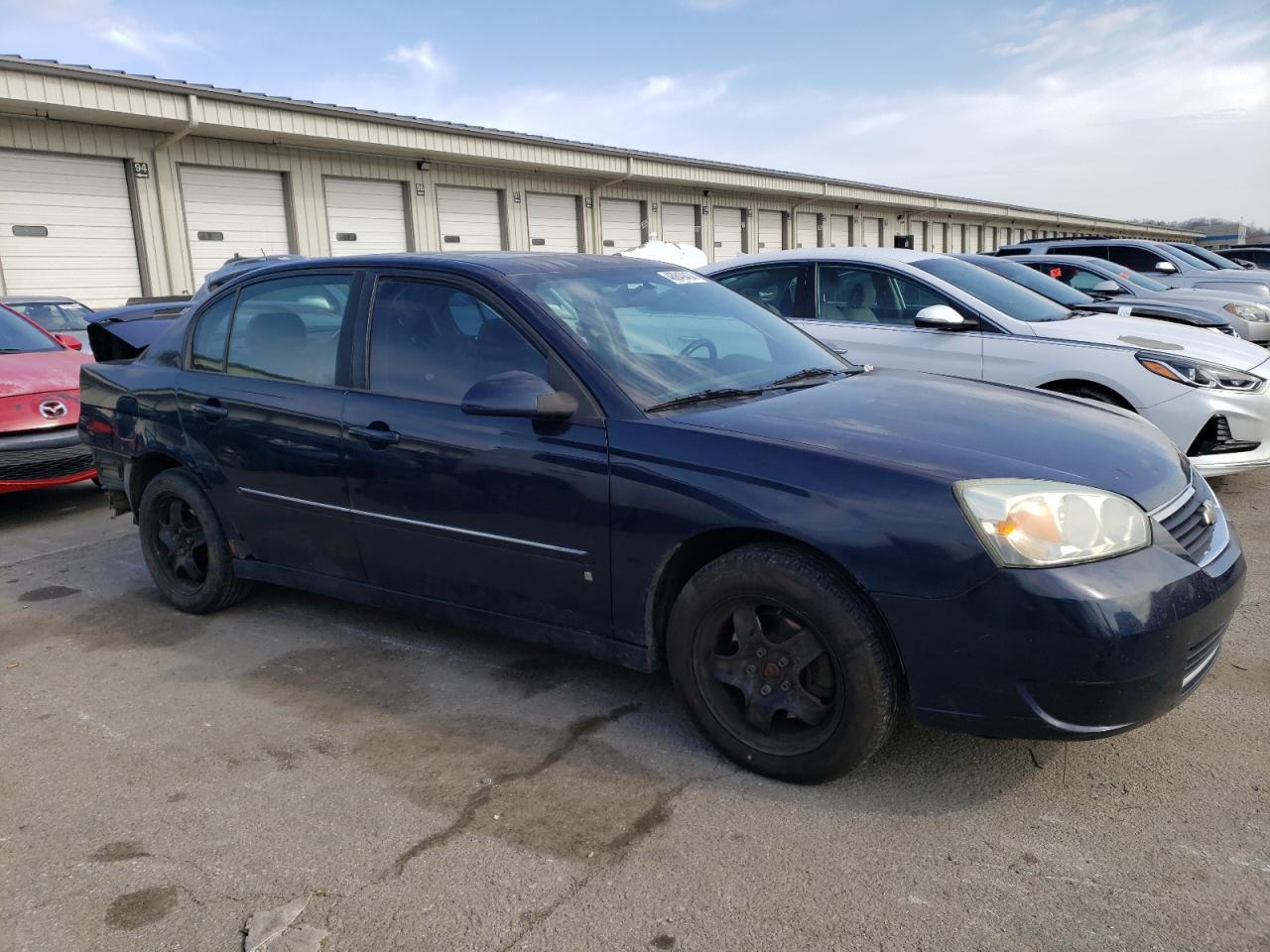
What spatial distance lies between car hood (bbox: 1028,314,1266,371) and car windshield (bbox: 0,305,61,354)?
7.22 m

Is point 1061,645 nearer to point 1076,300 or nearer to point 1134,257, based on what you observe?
point 1076,300

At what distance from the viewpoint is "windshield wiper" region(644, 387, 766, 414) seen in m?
3.15

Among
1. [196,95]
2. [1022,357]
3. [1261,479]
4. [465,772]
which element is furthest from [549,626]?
[196,95]

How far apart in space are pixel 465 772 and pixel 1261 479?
6.25m

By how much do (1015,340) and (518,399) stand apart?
3.97 metres

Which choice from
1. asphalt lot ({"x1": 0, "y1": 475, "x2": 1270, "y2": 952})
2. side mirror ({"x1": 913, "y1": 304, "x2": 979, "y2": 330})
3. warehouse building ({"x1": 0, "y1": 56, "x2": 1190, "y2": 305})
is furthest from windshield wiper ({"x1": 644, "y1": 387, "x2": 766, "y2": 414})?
warehouse building ({"x1": 0, "y1": 56, "x2": 1190, "y2": 305})

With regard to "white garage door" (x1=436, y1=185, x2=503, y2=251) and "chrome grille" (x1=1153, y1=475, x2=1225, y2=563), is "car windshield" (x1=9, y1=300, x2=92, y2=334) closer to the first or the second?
"white garage door" (x1=436, y1=185, x2=503, y2=251)

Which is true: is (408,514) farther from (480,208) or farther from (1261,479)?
(480,208)

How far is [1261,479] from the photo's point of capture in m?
6.76

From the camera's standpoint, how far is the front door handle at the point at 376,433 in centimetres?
357

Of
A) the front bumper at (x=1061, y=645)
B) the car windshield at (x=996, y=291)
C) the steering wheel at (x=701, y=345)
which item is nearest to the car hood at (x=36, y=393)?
the steering wheel at (x=701, y=345)

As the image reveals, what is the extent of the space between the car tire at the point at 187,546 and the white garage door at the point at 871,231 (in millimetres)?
33506

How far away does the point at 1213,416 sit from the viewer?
555cm

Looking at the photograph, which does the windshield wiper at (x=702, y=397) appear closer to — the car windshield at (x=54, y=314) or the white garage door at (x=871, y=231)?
the car windshield at (x=54, y=314)
